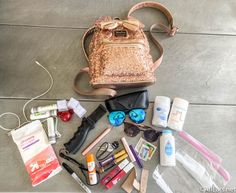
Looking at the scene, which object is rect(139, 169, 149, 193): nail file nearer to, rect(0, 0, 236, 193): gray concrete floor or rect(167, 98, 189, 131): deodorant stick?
rect(0, 0, 236, 193): gray concrete floor

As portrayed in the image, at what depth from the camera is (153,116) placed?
2.72 feet

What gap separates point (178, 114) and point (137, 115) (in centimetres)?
13

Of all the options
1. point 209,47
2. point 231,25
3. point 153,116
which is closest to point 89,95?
point 153,116

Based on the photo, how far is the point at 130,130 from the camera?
817mm

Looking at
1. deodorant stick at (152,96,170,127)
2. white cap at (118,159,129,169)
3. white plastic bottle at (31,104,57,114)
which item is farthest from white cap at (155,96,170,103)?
white plastic bottle at (31,104,57,114)

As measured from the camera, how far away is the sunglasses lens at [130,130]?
32.1 inches

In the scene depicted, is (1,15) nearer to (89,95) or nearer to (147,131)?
(89,95)

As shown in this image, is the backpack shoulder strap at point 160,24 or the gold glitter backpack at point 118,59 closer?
the gold glitter backpack at point 118,59

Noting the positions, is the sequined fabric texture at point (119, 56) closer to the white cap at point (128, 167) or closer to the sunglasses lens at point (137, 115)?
the sunglasses lens at point (137, 115)

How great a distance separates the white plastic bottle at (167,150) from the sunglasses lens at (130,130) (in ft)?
0.28

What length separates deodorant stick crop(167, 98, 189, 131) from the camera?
81cm

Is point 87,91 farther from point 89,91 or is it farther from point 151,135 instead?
point 151,135

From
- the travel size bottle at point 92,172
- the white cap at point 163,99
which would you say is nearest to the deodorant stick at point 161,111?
the white cap at point 163,99

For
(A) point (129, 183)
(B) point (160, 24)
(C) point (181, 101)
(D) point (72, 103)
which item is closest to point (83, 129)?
(D) point (72, 103)
